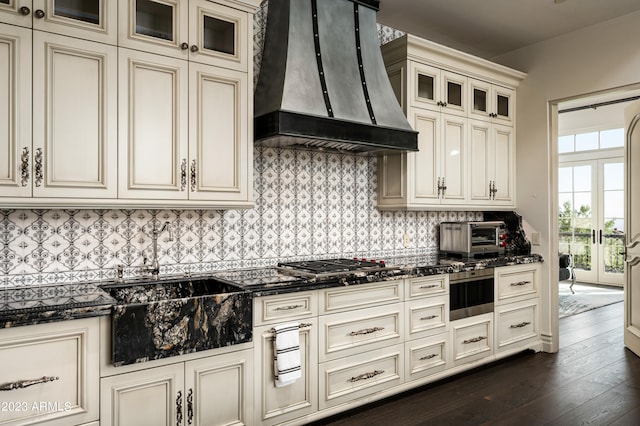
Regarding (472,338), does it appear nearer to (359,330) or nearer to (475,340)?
(475,340)

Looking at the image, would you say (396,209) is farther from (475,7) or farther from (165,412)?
(165,412)

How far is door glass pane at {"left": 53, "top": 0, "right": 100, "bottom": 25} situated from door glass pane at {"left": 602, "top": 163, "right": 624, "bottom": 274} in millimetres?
7791

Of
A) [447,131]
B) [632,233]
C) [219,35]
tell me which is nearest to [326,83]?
[219,35]

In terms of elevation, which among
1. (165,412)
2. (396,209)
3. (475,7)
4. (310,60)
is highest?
(475,7)

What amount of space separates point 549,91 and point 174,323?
12.6 feet

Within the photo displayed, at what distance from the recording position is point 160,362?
2.12 meters

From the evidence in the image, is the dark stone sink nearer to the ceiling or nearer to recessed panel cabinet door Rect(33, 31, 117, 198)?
recessed panel cabinet door Rect(33, 31, 117, 198)

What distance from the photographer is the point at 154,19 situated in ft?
8.09

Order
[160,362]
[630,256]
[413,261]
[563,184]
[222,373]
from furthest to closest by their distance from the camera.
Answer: [563,184], [630,256], [413,261], [222,373], [160,362]

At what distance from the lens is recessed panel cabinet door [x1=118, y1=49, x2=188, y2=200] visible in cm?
236

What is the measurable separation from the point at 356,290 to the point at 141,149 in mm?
1500

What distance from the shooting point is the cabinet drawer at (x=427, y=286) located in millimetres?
3203

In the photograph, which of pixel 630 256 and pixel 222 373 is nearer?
pixel 222 373

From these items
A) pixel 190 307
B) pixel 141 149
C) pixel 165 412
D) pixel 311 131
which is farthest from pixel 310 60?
pixel 165 412
